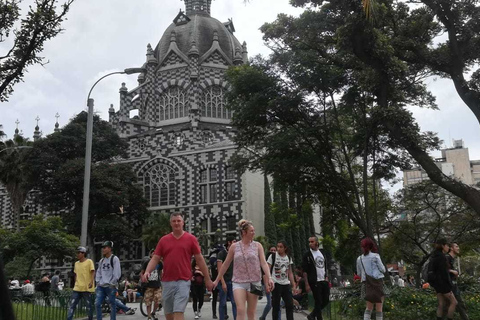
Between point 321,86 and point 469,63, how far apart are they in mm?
6431

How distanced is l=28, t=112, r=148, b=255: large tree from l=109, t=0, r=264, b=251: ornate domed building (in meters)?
2.46

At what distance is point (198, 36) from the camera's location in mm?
62062

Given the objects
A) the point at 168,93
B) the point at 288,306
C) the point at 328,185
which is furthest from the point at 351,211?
the point at 168,93

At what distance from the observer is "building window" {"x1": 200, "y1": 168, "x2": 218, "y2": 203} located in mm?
48469

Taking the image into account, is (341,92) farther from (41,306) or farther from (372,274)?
(41,306)

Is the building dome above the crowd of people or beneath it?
above

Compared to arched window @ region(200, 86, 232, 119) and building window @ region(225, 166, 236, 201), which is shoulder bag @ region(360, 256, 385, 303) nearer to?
building window @ region(225, 166, 236, 201)

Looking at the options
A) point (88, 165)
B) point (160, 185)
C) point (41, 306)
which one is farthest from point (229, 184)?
point (41, 306)

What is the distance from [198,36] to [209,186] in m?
21.3

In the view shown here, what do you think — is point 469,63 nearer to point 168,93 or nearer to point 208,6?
point 168,93

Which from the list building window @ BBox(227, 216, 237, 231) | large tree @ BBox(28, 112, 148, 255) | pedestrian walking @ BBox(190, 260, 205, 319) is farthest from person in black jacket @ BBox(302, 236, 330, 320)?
building window @ BBox(227, 216, 237, 231)

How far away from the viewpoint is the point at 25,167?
4644 centimetres

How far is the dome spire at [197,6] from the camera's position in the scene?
2653 inches

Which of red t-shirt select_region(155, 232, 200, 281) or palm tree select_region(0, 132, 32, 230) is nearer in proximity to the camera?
red t-shirt select_region(155, 232, 200, 281)
